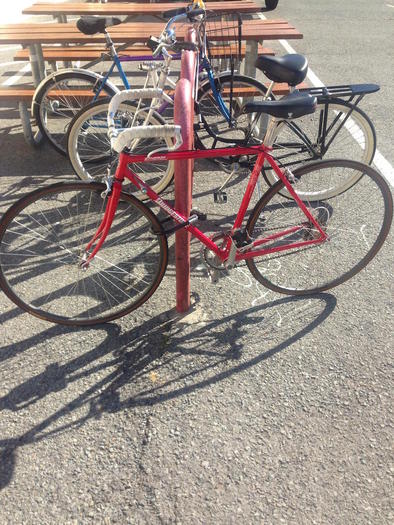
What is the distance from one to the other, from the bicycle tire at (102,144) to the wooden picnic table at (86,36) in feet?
3.36

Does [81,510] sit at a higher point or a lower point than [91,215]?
lower

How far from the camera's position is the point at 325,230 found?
279 cm

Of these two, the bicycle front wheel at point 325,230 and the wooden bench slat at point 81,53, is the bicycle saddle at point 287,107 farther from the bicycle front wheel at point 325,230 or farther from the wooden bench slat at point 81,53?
the wooden bench slat at point 81,53

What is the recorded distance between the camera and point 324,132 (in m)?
3.15

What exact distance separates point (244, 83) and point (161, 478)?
11.5 feet

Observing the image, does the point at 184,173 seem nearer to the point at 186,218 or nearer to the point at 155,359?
the point at 186,218

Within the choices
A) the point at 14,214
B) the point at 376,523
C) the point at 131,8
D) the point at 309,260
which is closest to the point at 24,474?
the point at 14,214

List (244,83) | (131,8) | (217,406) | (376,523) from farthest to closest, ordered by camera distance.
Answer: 1. (131,8)
2. (244,83)
3. (217,406)
4. (376,523)

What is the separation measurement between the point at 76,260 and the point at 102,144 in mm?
1753

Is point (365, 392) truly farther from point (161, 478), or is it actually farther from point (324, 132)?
point (324, 132)

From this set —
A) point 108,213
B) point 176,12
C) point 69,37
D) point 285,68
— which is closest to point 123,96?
point 108,213

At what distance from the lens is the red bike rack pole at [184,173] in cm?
207

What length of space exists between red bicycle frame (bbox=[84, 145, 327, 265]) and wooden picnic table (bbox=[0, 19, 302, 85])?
8.01ft

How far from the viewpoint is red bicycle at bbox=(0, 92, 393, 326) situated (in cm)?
222
